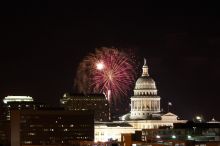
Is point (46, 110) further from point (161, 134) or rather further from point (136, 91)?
point (136, 91)

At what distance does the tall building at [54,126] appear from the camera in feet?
439

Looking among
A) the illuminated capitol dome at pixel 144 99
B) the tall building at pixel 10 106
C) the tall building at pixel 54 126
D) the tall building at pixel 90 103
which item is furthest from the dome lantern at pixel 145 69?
the tall building at pixel 54 126

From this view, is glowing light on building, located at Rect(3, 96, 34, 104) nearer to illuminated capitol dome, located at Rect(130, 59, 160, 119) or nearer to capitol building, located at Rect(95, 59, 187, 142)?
capitol building, located at Rect(95, 59, 187, 142)

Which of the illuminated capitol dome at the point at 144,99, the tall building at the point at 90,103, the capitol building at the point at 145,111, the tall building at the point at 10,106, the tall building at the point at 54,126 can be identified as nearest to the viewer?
the tall building at the point at 54,126

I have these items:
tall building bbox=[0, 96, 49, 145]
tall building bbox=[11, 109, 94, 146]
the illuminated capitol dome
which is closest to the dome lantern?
the illuminated capitol dome

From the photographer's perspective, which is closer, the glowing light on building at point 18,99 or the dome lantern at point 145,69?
the glowing light on building at point 18,99

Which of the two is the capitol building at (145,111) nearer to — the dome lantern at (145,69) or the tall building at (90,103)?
the dome lantern at (145,69)

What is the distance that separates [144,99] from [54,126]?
106 ft

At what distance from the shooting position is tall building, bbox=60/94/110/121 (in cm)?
16538

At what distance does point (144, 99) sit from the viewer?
167m

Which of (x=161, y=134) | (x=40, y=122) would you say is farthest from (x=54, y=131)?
(x=161, y=134)

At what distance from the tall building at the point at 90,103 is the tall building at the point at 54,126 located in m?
21.9

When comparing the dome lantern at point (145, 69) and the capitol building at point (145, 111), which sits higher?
the dome lantern at point (145, 69)

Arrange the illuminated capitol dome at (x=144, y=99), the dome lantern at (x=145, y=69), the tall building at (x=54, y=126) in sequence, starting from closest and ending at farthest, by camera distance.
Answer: the tall building at (x=54, y=126) → the illuminated capitol dome at (x=144, y=99) → the dome lantern at (x=145, y=69)
